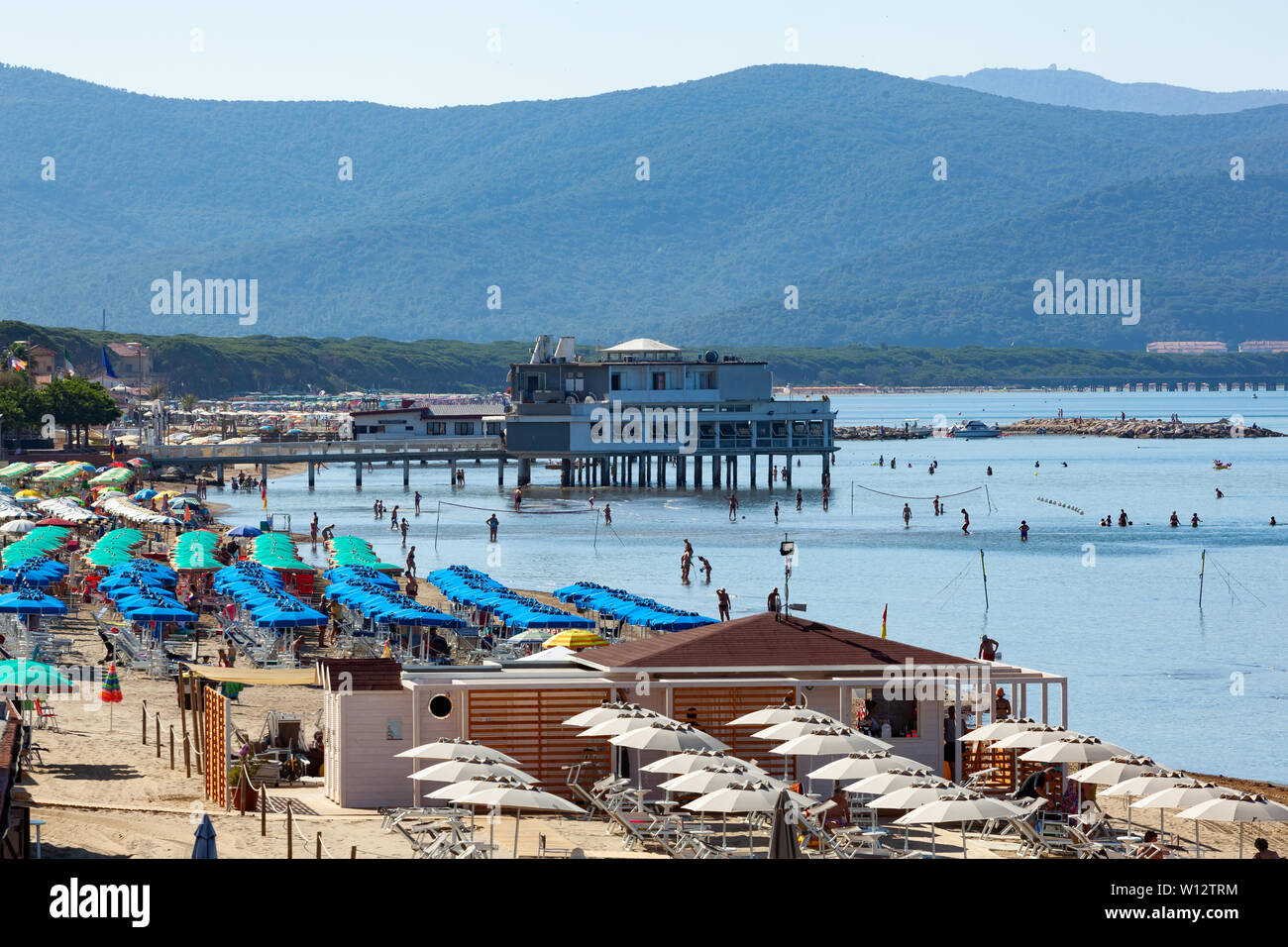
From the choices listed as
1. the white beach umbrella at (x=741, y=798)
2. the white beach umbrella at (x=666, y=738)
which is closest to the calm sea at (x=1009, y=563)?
the white beach umbrella at (x=666, y=738)

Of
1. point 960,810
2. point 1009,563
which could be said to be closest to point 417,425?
point 1009,563

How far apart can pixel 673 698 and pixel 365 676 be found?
353cm

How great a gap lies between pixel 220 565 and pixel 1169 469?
299 feet

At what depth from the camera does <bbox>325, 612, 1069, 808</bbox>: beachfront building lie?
17.9 m

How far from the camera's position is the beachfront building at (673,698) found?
1788 centimetres

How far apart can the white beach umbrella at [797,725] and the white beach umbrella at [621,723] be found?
1101 mm

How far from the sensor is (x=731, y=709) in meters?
19.1

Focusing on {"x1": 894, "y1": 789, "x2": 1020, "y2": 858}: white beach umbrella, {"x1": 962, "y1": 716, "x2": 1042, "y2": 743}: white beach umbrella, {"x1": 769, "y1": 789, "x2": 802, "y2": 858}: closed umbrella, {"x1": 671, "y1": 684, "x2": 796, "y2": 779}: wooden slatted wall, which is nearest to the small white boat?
{"x1": 671, "y1": 684, "x2": 796, "y2": 779}: wooden slatted wall

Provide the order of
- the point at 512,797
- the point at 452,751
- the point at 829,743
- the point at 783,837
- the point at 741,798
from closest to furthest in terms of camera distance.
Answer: the point at 783,837
the point at 512,797
the point at 741,798
the point at 452,751
the point at 829,743

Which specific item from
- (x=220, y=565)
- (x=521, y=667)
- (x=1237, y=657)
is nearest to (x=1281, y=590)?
(x=1237, y=657)

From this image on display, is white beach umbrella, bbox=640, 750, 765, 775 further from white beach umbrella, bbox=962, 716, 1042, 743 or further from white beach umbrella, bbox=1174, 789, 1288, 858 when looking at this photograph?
white beach umbrella, bbox=1174, 789, 1288, 858

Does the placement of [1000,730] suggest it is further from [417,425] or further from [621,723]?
[417,425]

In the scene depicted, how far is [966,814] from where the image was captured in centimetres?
1476
